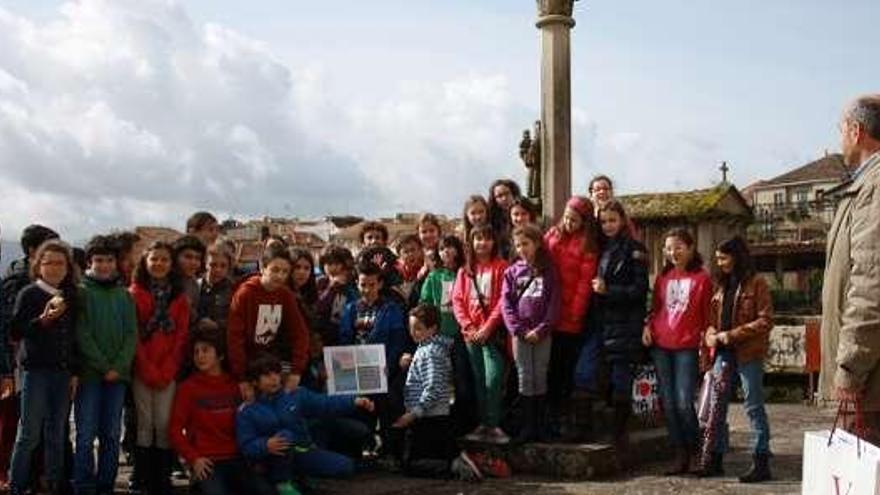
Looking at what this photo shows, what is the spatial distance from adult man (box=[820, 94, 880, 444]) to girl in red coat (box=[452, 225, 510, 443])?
377 cm

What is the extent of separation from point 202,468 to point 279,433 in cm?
55

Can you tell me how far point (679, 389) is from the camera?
8078 millimetres

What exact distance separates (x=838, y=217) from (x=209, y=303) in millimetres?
5116

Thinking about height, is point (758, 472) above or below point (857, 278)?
below

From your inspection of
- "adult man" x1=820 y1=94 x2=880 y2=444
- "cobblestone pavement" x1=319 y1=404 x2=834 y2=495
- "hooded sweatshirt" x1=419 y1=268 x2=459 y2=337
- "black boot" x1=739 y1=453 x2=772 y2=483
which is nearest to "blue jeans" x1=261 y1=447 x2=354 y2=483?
"cobblestone pavement" x1=319 y1=404 x2=834 y2=495

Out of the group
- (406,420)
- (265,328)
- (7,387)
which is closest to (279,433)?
(265,328)

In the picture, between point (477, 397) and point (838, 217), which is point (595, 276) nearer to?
point (477, 397)

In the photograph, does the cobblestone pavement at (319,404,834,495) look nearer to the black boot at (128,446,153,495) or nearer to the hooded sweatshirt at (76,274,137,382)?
the black boot at (128,446,153,495)

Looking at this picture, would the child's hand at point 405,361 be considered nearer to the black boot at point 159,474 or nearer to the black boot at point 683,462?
the black boot at point 159,474

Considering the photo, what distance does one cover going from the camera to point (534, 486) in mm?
7723

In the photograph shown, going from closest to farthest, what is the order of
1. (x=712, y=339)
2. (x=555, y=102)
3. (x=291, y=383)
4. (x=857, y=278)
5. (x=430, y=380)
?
(x=857, y=278), (x=291, y=383), (x=712, y=339), (x=430, y=380), (x=555, y=102)

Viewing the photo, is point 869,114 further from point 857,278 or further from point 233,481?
point 233,481

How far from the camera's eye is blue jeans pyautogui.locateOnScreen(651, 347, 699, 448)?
804cm

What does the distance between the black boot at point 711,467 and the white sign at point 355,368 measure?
2.57 m
